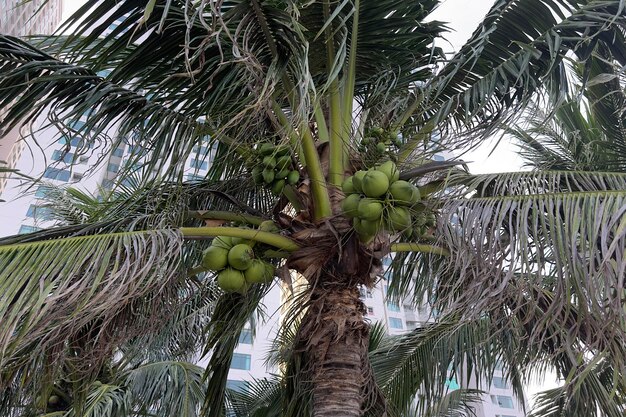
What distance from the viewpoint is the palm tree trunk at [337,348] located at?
2461mm

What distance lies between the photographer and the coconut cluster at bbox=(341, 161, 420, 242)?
2256 millimetres

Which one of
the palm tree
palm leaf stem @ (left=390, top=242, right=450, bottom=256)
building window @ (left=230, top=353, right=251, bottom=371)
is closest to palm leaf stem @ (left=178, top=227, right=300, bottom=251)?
the palm tree

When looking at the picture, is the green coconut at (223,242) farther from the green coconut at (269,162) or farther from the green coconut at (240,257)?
the green coconut at (269,162)

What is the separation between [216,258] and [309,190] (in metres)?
0.62

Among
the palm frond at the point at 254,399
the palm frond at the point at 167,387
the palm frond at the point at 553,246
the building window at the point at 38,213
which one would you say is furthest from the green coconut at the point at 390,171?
the palm frond at the point at 254,399

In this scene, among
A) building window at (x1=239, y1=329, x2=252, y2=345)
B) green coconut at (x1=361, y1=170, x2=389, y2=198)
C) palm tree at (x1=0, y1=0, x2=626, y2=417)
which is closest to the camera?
palm tree at (x1=0, y1=0, x2=626, y2=417)

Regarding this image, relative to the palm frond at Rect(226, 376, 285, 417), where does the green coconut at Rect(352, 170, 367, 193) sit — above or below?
above

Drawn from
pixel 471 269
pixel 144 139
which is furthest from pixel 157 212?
pixel 471 269

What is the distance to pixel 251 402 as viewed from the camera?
6.79m

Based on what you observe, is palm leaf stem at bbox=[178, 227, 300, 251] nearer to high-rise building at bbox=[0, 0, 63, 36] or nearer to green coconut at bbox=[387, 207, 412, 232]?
green coconut at bbox=[387, 207, 412, 232]

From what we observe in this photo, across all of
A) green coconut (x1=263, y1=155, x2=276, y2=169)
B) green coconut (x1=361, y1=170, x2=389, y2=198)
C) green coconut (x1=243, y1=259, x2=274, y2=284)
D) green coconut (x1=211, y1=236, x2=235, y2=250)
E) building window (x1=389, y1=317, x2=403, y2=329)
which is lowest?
green coconut (x1=243, y1=259, x2=274, y2=284)

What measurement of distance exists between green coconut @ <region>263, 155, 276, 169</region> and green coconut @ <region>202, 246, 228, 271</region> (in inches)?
19.2

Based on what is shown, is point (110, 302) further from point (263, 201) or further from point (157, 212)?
point (263, 201)

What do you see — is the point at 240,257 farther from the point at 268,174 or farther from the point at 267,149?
the point at 267,149
